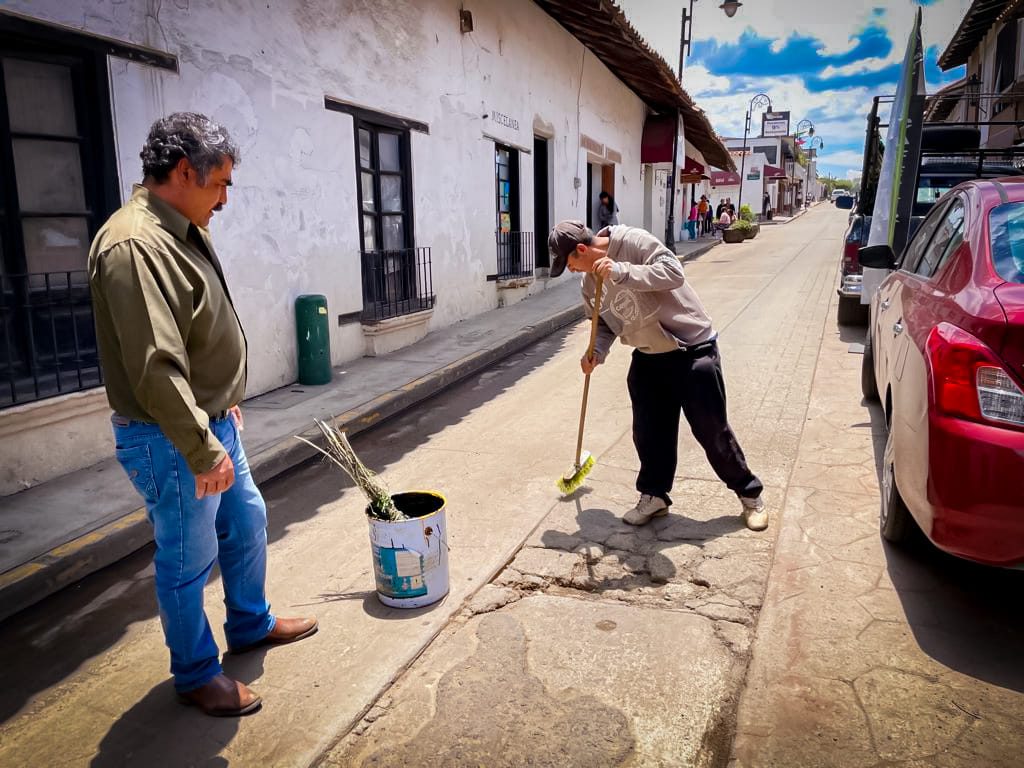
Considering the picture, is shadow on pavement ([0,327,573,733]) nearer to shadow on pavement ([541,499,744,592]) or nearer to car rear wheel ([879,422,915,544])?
shadow on pavement ([541,499,744,592])

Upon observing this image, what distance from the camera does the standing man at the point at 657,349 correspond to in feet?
11.7

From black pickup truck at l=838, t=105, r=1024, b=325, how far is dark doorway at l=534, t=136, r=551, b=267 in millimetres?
5679

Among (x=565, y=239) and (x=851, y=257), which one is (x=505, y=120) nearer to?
(x=851, y=257)

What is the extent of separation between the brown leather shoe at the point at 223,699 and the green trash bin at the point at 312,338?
15.3 ft

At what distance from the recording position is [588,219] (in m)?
18.0

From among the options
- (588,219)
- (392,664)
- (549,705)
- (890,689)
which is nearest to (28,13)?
(392,664)

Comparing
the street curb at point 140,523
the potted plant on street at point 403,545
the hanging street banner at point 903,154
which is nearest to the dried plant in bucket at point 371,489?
the potted plant on street at point 403,545

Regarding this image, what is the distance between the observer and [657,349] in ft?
12.3

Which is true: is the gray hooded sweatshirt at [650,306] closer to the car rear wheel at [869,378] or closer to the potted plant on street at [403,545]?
the potted plant on street at [403,545]

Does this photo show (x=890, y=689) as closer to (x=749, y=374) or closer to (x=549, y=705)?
(x=549, y=705)

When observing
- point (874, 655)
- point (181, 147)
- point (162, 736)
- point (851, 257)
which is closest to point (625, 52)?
point (851, 257)

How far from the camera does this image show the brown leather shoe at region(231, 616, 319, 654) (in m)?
3.02

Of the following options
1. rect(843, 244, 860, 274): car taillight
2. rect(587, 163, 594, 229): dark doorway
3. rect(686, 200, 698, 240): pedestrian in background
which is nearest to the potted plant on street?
rect(843, 244, 860, 274): car taillight

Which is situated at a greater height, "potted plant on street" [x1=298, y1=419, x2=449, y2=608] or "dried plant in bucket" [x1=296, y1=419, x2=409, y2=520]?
"dried plant in bucket" [x1=296, y1=419, x2=409, y2=520]
